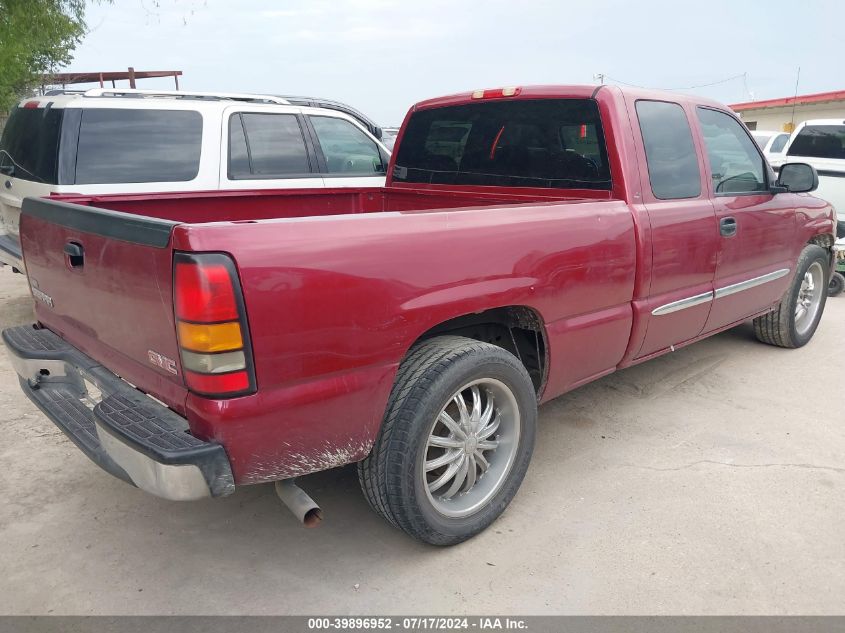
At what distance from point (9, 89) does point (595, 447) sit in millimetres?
12628

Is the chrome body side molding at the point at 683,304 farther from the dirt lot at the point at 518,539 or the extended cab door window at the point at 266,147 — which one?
the extended cab door window at the point at 266,147

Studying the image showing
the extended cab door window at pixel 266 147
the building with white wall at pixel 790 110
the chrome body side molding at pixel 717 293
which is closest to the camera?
the chrome body side molding at pixel 717 293

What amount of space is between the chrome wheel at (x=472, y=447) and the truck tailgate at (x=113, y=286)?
105cm

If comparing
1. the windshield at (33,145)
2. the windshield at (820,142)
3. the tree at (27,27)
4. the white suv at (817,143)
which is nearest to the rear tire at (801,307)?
the white suv at (817,143)

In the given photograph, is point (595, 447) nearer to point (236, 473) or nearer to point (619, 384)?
point (619, 384)

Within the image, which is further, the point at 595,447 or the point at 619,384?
the point at 619,384

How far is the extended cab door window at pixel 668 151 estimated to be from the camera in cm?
341

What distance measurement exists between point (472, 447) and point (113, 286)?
1.51 m

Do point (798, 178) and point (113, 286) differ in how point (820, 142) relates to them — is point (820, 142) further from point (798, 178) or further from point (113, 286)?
point (113, 286)

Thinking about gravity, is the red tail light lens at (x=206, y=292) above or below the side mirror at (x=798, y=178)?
below

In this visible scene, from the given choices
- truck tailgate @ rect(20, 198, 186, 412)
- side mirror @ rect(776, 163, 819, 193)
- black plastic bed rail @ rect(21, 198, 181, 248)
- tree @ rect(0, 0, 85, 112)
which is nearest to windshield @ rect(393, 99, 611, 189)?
side mirror @ rect(776, 163, 819, 193)

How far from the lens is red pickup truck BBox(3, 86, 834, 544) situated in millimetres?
1994

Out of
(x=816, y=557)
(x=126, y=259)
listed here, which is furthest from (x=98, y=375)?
(x=816, y=557)

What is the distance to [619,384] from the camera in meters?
4.48
